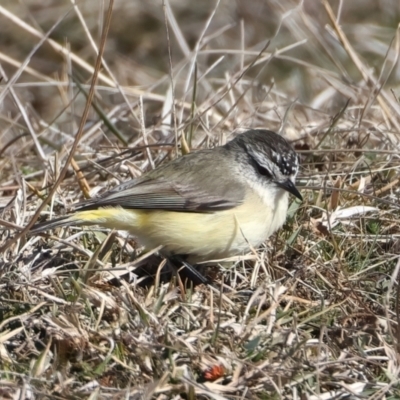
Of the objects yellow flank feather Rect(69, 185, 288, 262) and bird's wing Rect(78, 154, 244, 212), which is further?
bird's wing Rect(78, 154, 244, 212)

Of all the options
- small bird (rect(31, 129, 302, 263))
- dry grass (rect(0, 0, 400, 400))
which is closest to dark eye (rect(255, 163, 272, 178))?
small bird (rect(31, 129, 302, 263))

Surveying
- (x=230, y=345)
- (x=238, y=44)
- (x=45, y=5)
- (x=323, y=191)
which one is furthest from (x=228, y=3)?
(x=230, y=345)

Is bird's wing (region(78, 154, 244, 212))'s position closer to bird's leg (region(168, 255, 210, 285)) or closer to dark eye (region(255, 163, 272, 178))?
dark eye (region(255, 163, 272, 178))

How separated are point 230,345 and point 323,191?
1.78 meters

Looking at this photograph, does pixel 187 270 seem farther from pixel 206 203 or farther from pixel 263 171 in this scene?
pixel 263 171

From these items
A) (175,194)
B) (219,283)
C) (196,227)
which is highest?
(175,194)

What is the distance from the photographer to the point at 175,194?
508 cm

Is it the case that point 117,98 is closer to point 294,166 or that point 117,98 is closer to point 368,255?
point 294,166

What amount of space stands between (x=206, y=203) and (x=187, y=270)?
443mm

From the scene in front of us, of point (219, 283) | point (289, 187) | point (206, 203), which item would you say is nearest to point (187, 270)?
point (219, 283)

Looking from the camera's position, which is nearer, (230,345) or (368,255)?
(230,345)

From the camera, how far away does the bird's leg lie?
4846mm

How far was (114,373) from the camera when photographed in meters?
3.70

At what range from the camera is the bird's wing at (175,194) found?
16.2ft
